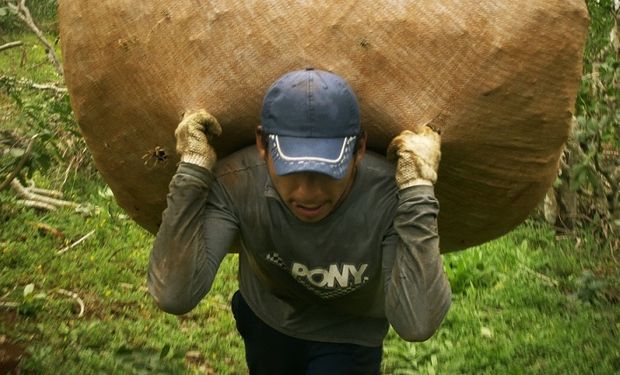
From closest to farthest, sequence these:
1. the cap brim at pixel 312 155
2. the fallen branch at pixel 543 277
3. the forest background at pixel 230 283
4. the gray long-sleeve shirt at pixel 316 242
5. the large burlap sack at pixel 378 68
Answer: the cap brim at pixel 312 155, the gray long-sleeve shirt at pixel 316 242, the large burlap sack at pixel 378 68, the forest background at pixel 230 283, the fallen branch at pixel 543 277

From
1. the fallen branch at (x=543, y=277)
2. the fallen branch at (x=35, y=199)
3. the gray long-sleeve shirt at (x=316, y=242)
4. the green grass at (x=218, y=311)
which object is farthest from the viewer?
the fallen branch at (x=35, y=199)

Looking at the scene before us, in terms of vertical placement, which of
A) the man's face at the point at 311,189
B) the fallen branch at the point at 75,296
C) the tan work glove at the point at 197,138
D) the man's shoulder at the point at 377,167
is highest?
the tan work glove at the point at 197,138

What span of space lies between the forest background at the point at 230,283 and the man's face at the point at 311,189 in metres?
1.45

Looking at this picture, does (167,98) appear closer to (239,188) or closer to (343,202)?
(239,188)

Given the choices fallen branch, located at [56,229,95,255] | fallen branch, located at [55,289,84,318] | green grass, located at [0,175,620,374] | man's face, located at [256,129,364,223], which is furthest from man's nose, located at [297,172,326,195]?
fallen branch, located at [56,229,95,255]

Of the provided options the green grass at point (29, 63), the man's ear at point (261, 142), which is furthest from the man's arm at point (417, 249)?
the green grass at point (29, 63)

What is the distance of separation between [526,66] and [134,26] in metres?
1.01

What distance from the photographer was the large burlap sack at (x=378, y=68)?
2.39 metres

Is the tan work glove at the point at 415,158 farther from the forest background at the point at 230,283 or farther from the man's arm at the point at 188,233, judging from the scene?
the forest background at the point at 230,283

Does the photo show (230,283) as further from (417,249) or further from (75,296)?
(417,249)

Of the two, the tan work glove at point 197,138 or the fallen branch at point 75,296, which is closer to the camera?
the tan work glove at point 197,138

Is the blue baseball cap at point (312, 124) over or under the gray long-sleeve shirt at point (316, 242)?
over

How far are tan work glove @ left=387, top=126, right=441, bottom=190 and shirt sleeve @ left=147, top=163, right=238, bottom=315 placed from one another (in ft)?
1.50

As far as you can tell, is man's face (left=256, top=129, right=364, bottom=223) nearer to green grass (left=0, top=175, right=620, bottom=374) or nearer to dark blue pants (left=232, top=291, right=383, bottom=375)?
dark blue pants (left=232, top=291, right=383, bottom=375)
